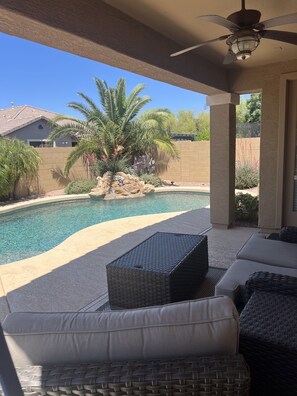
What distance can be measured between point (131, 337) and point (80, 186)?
39.2 ft

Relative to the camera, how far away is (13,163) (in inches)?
453

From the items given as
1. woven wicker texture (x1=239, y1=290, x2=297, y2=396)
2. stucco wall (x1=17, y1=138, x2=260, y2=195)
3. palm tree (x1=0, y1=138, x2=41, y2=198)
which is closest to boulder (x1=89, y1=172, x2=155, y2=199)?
stucco wall (x1=17, y1=138, x2=260, y2=195)

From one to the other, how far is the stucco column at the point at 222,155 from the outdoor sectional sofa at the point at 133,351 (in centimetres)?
490

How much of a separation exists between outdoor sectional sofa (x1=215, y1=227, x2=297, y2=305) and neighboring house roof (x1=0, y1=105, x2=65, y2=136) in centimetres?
1728

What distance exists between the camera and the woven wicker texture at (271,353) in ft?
5.23

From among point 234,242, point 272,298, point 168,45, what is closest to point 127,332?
point 272,298

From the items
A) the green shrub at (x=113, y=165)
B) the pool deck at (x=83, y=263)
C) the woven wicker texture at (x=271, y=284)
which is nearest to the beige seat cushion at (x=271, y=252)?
the woven wicker texture at (x=271, y=284)

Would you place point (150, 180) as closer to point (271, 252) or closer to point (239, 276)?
point (271, 252)

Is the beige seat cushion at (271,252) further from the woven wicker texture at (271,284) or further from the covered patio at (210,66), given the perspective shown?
the covered patio at (210,66)

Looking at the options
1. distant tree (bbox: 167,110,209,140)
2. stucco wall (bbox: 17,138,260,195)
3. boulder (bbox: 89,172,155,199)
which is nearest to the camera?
stucco wall (bbox: 17,138,260,195)

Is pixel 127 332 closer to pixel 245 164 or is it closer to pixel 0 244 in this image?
pixel 0 244

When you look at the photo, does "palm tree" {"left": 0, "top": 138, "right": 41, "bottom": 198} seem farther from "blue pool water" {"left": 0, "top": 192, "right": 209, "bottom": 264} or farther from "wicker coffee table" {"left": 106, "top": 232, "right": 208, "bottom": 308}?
"wicker coffee table" {"left": 106, "top": 232, "right": 208, "bottom": 308}

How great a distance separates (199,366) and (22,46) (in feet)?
105

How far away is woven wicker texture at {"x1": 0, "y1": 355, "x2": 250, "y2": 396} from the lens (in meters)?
1.16
